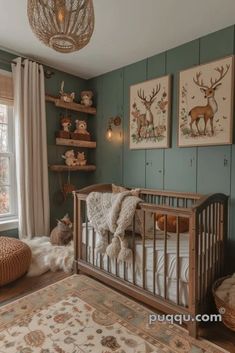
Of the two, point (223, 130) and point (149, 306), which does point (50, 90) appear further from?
point (149, 306)

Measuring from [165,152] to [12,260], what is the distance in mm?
1920

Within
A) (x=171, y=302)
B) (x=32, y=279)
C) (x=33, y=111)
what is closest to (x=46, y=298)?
(x=32, y=279)

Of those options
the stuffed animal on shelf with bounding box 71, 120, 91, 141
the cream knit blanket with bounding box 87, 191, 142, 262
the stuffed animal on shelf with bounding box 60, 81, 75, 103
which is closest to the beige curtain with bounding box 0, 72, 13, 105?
the stuffed animal on shelf with bounding box 60, 81, 75, 103

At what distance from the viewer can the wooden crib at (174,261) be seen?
159cm

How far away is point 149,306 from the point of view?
1.89 meters

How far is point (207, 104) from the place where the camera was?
2398 millimetres

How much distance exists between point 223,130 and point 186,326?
169 cm

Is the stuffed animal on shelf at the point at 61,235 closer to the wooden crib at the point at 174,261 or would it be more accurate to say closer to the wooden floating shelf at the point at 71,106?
the wooden crib at the point at 174,261

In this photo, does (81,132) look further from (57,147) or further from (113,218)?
(113,218)

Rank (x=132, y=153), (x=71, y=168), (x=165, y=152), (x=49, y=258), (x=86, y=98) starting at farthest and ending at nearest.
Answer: (x=86, y=98)
(x=71, y=168)
(x=132, y=153)
(x=165, y=152)
(x=49, y=258)

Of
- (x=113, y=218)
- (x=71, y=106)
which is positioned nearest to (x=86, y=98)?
(x=71, y=106)

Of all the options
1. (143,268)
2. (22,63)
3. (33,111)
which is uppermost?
(22,63)

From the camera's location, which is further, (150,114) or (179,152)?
(150,114)

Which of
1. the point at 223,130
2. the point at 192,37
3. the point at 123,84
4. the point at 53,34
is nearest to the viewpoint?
the point at 53,34
